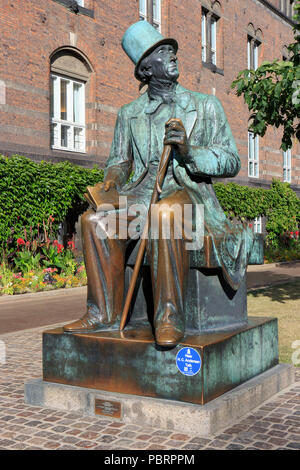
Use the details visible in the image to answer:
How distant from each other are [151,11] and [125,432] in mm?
17651

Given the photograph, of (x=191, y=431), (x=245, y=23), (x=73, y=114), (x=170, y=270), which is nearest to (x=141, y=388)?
(x=191, y=431)

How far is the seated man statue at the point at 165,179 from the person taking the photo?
363 centimetres

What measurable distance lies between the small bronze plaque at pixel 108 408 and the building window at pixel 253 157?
77.5 feet

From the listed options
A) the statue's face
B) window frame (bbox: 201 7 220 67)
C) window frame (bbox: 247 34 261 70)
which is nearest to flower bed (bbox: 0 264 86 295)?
the statue's face

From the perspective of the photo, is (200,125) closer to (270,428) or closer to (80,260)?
(270,428)

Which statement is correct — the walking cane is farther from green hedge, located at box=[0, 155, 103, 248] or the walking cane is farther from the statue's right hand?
green hedge, located at box=[0, 155, 103, 248]

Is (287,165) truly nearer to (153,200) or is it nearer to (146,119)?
(146,119)

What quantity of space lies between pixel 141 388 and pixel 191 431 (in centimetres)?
45

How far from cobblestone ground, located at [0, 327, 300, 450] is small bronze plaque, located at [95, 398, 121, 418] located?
50mm

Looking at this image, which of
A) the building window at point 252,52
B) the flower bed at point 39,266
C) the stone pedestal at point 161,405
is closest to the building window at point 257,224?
the building window at point 252,52

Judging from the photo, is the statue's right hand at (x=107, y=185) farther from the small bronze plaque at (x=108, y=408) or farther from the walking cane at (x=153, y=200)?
the small bronze plaque at (x=108, y=408)

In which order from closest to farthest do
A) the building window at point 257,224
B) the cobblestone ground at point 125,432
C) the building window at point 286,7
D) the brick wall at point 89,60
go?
the cobblestone ground at point 125,432 → the brick wall at point 89,60 → the building window at point 257,224 → the building window at point 286,7

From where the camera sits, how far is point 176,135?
153 inches

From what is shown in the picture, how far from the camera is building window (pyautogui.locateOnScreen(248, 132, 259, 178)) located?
86.7ft
